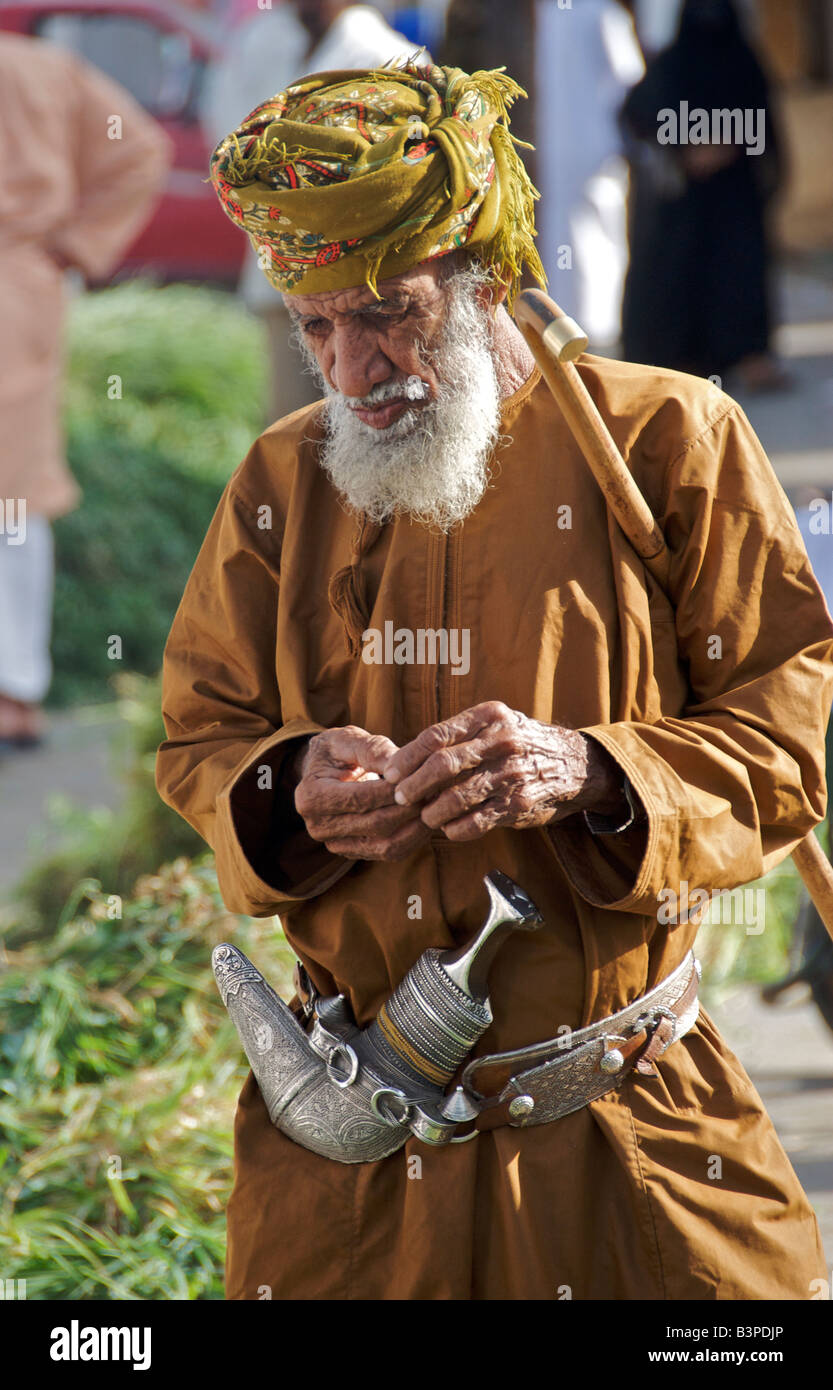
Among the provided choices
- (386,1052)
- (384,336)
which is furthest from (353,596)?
(386,1052)

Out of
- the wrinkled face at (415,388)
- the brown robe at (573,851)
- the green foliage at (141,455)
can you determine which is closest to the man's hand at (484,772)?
the brown robe at (573,851)

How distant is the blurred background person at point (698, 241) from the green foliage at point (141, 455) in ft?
7.34

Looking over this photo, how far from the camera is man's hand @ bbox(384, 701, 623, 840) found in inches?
76.0

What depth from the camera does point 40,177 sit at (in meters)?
6.88

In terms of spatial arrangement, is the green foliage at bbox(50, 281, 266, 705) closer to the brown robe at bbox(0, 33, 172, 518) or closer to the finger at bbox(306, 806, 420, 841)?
the brown robe at bbox(0, 33, 172, 518)

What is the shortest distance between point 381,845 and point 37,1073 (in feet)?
7.67

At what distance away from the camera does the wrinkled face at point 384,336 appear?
2127mm

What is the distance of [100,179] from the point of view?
7.15 meters

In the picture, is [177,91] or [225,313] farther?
[177,91]

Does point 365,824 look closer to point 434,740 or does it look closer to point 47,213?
point 434,740

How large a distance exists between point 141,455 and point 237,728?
23.2 feet

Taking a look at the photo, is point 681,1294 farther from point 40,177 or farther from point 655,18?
Result: point 655,18

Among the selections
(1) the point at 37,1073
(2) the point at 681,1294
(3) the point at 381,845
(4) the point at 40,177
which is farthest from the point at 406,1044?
(4) the point at 40,177

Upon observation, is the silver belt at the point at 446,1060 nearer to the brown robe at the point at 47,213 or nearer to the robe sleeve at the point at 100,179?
the brown robe at the point at 47,213
